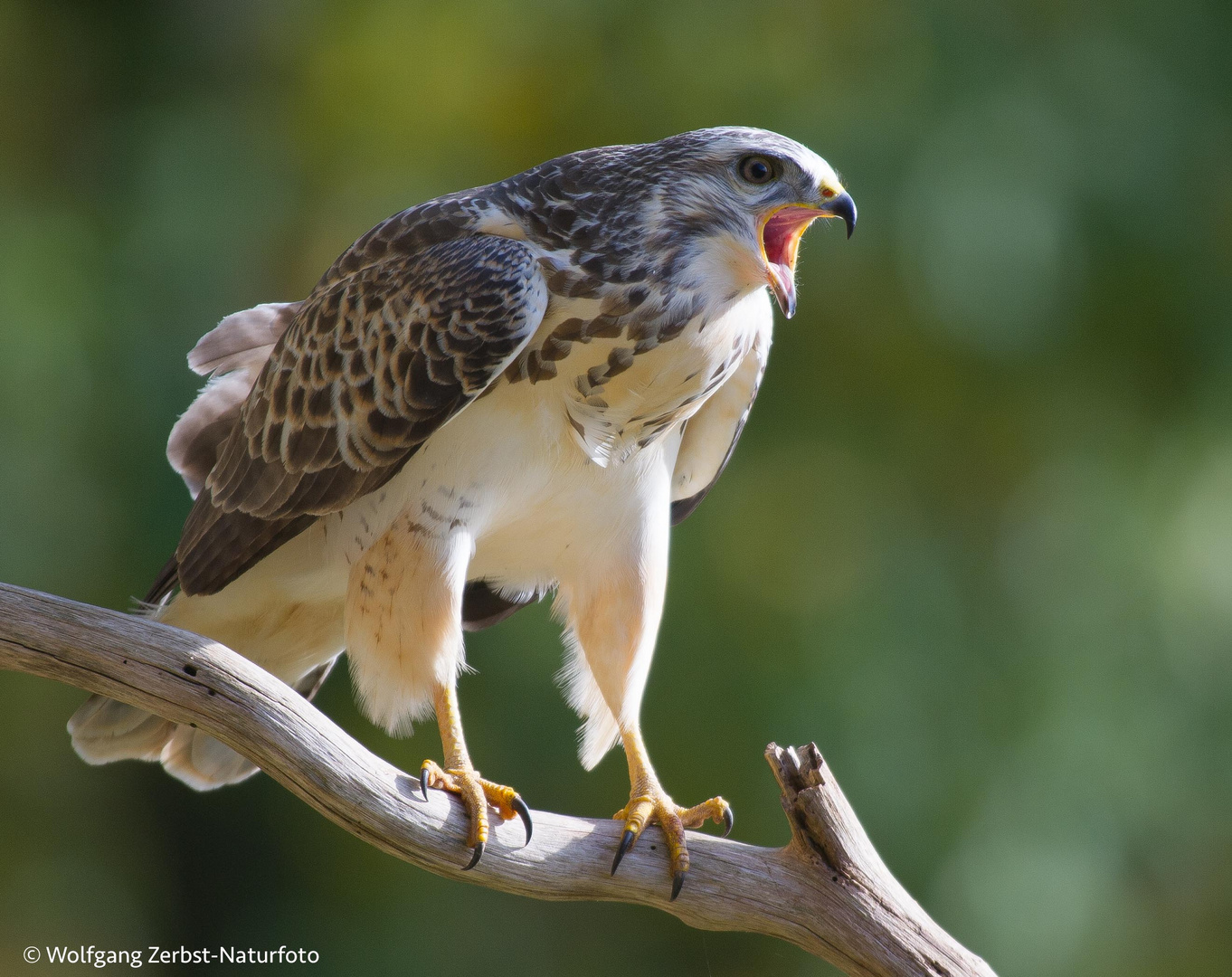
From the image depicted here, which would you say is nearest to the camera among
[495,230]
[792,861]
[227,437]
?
[792,861]

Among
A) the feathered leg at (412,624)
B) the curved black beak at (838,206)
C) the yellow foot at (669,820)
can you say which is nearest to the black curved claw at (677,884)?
the yellow foot at (669,820)

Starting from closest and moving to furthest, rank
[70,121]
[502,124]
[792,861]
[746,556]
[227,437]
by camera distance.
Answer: [792,861]
[227,437]
[746,556]
[502,124]
[70,121]

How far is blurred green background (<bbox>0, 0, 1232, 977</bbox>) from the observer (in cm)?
668

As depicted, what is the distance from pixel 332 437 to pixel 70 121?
5920 millimetres

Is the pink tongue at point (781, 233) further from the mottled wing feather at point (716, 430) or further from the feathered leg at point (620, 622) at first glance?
the feathered leg at point (620, 622)

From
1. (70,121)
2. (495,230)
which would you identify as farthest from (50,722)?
(495,230)

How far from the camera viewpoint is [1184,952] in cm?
704

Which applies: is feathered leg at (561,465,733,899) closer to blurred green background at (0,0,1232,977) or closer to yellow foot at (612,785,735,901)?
yellow foot at (612,785,735,901)

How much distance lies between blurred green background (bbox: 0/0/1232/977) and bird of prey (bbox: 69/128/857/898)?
2909 mm

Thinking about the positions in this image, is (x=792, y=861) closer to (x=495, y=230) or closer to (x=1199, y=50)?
(x=495, y=230)

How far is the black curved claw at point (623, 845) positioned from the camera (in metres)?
2.97

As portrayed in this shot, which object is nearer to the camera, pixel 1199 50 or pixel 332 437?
pixel 332 437

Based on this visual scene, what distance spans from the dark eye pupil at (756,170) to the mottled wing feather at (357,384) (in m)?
0.53

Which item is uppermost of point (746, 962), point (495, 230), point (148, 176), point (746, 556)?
point (495, 230)
